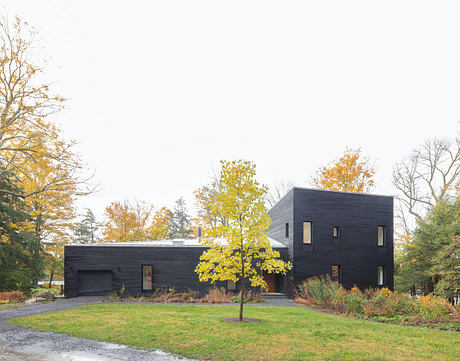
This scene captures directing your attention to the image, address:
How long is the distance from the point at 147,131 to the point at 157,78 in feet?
19.9

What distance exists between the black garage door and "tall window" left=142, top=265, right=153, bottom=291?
2.03 meters

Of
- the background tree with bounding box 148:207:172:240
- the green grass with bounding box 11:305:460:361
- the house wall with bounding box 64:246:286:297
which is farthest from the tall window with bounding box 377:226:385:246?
the background tree with bounding box 148:207:172:240

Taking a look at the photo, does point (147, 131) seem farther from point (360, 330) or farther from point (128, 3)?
point (360, 330)

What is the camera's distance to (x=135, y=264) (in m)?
18.3

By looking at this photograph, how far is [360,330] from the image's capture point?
902 cm

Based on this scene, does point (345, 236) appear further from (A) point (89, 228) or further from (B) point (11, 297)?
(A) point (89, 228)

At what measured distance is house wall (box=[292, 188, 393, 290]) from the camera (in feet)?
61.8

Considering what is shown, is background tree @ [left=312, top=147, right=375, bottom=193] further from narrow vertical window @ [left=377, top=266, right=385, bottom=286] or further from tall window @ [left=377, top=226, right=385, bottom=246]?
narrow vertical window @ [left=377, top=266, right=385, bottom=286]

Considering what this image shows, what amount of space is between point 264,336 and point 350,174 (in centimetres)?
2310

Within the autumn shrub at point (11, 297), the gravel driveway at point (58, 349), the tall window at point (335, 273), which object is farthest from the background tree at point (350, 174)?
the gravel driveway at point (58, 349)

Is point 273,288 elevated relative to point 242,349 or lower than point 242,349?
lower

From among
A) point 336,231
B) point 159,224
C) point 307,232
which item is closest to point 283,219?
point 307,232

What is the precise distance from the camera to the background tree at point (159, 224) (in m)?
34.6

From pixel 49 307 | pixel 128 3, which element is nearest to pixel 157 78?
pixel 128 3
